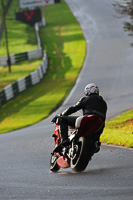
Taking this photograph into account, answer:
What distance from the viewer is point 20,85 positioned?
3691 centimetres

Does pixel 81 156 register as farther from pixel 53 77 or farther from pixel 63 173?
pixel 53 77

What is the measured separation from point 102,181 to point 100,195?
1069 mm

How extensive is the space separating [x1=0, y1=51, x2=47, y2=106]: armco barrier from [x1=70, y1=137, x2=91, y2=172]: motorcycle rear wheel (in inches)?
943

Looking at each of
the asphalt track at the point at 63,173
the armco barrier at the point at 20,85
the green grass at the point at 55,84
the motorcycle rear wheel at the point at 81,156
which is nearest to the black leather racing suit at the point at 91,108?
the motorcycle rear wheel at the point at 81,156

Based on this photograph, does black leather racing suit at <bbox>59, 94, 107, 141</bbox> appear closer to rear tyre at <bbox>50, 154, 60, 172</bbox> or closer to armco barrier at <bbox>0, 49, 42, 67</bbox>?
rear tyre at <bbox>50, 154, 60, 172</bbox>

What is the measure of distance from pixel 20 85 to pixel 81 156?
89.6 feet

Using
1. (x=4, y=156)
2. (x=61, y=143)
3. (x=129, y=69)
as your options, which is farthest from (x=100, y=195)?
(x=129, y=69)

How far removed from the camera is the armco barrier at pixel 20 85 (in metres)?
34.2

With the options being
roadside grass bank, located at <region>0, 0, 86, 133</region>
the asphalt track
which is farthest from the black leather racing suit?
roadside grass bank, located at <region>0, 0, 86, 133</region>

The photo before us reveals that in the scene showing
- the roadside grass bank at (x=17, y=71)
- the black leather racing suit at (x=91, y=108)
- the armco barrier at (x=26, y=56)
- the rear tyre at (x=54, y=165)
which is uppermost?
the black leather racing suit at (x=91, y=108)

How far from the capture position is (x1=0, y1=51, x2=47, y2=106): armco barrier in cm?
3425

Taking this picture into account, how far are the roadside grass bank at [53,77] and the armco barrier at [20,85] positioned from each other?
36 centimetres

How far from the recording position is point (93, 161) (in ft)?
38.4

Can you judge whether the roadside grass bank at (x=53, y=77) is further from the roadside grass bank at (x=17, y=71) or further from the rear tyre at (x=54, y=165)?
the rear tyre at (x=54, y=165)
